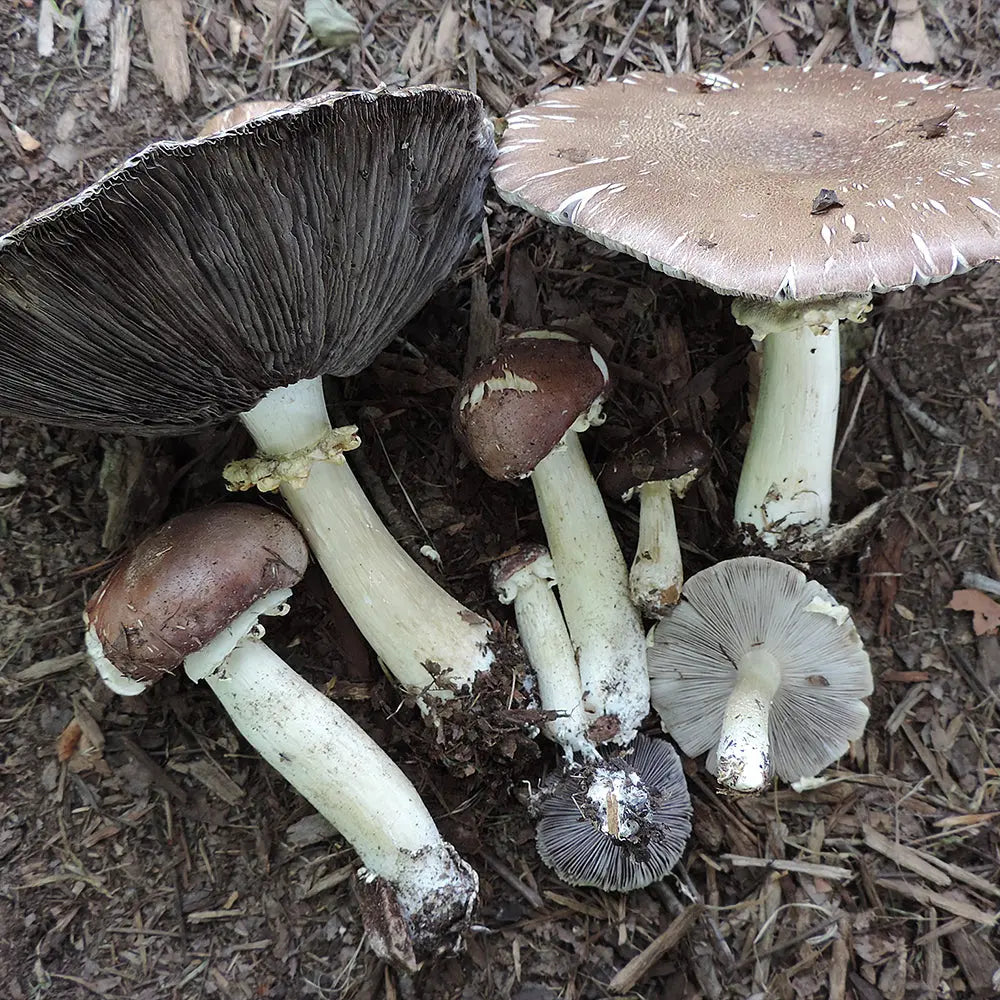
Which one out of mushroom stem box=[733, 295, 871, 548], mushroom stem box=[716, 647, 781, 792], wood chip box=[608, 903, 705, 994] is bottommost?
wood chip box=[608, 903, 705, 994]

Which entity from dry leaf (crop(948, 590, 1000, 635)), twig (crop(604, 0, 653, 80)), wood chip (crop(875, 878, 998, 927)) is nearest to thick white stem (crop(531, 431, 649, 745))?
wood chip (crop(875, 878, 998, 927))

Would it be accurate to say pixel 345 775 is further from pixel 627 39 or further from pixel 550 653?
pixel 627 39

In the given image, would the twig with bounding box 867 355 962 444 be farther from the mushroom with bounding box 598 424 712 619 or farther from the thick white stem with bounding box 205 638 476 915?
the thick white stem with bounding box 205 638 476 915

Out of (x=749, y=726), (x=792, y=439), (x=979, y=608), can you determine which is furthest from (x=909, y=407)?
(x=749, y=726)

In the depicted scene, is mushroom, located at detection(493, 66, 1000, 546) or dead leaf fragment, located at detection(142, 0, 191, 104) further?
dead leaf fragment, located at detection(142, 0, 191, 104)

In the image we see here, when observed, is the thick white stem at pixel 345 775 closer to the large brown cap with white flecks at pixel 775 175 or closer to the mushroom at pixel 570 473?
the mushroom at pixel 570 473

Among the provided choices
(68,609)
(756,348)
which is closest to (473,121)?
(756,348)

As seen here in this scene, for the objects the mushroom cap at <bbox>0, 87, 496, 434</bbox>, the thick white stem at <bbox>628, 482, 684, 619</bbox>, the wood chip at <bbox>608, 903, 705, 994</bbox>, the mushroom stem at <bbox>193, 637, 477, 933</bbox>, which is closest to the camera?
the mushroom cap at <bbox>0, 87, 496, 434</bbox>
